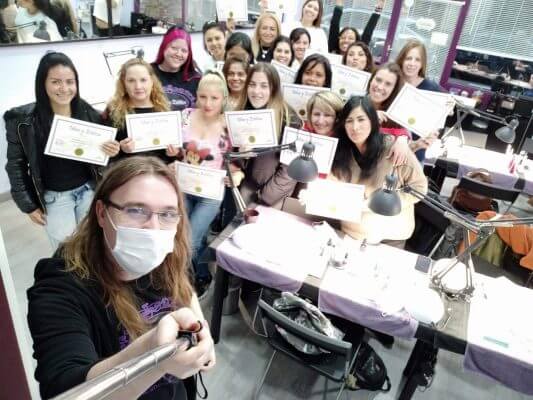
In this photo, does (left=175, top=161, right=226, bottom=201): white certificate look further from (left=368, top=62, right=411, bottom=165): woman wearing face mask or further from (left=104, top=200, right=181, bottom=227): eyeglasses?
(left=368, top=62, right=411, bottom=165): woman wearing face mask

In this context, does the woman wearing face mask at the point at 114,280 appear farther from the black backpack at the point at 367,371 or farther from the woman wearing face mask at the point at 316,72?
the woman wearing face mask at the point at 316,72

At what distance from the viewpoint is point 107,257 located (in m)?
1.29

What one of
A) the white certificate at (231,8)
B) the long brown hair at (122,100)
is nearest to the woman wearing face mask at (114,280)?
the long brown hair at (122,100)

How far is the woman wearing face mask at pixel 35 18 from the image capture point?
11.4 ft

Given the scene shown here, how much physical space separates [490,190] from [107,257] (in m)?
3.38

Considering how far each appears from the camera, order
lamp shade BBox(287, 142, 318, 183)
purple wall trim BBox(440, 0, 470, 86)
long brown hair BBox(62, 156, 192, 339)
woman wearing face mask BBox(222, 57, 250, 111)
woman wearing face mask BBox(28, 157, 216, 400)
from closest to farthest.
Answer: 1. woman wearing face mask BBox(28, 157, 216, 400)
2. long brown hair BBox(62, 156, 192, 339)
3. lamp shade BBox(287, 142, 318, 183)
4. woman wearing face mask BBox(222, 57, 250, 111)
5. purple wall trim BBox(440, 0, 470, 86)

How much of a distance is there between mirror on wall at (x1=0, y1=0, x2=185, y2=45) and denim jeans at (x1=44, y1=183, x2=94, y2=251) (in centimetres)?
205

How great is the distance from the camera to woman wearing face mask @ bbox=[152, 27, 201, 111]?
3146 millimetres

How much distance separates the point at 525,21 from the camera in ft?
24.7

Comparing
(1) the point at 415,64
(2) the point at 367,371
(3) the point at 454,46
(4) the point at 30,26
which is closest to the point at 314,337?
(2) the point at 367,371

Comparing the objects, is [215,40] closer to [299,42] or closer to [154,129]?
[299,42]

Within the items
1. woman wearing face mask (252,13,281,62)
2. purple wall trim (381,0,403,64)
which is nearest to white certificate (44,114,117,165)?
woman wearing face mask (252,13,281,62)

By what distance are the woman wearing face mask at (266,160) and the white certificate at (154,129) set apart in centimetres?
71

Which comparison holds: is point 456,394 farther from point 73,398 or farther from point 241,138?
point 73,398
